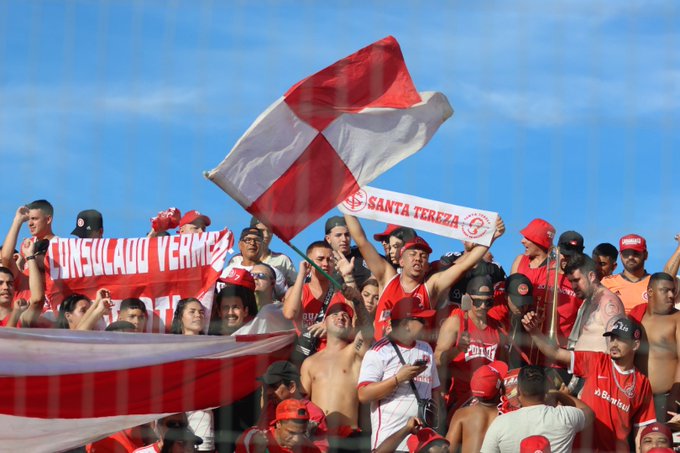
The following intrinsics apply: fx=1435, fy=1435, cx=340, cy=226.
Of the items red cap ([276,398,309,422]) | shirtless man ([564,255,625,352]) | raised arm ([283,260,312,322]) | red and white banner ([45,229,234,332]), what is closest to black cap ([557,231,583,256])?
shirtless man ([564,255,625,352])

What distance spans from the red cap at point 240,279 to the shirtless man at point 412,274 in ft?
2.46

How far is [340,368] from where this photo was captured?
8.98 m

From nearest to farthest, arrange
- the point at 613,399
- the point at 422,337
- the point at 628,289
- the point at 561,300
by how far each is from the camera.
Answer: the point at 613,399 < the point at 422,337 < the point at 561,300 < the point at 628,289

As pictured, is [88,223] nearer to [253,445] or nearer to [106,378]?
[106,378]

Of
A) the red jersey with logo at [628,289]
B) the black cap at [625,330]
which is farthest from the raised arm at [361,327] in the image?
the red jersey with logo at [628,289]

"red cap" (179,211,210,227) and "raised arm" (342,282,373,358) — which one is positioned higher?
"red cap" (179,211,210,227)

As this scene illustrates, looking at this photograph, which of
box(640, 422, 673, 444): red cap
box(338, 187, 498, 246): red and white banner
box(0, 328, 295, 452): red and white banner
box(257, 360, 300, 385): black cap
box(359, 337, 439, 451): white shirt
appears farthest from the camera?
box(338, 187, 498, 246): red and white banner

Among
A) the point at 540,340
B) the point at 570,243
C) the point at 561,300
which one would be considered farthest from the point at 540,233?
the point at 540,340

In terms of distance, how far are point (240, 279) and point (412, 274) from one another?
1127mm

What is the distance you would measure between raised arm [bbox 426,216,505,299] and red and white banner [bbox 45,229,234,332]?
1.45 metres

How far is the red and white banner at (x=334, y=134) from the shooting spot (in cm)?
898

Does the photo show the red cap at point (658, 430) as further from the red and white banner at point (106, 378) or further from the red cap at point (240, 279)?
the red cap at point (240, 279)

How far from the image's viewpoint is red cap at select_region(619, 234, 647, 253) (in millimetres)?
10164

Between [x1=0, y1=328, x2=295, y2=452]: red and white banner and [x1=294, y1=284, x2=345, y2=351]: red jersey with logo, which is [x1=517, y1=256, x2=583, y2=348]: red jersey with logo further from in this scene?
[x1=0, y1=328, x2=295, y2=452]: red and white banner
